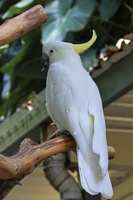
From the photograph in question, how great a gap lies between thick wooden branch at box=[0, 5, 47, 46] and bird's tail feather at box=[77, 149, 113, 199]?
0.46 m

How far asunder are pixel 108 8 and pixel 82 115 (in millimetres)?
2715

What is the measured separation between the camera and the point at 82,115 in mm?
1897

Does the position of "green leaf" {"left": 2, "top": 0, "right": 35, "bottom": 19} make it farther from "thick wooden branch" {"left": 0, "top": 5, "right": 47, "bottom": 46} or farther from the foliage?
"thick wooden branch" {"left": 0, "top": 5, "right": 47, "bottom": 46}

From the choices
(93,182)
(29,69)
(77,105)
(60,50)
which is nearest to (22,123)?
(29,69)

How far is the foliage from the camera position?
4309 millimetres

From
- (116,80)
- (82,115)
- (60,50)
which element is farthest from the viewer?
(116,80)

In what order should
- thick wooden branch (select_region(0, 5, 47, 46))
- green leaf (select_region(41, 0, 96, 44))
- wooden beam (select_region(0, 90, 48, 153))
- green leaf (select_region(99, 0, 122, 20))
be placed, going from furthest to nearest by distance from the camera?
green leaf (select_region(99, 0, 122, 20))
green leaf (select_region(41, 0, 96, 44))
wooden beam (select_region(0, 90, 48, 153))
thick wooden branch (select_region(0, 5, 47, 46))

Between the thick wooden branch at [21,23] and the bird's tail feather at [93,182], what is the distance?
460 millimetres

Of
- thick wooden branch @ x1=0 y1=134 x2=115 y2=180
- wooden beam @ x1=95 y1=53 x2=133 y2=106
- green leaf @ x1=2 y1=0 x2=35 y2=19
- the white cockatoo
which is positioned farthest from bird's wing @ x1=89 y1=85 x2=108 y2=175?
green leaf @ x1=2 y1=0 x2=35 y2=19

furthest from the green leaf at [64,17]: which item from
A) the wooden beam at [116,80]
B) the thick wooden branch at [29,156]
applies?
the thick wooden branch at [29,156]

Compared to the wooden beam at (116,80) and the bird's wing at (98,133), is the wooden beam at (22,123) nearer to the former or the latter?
the wooden beam at (116,80)

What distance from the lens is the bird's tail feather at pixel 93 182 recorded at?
5.72 ft

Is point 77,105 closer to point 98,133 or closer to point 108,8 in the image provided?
point 98,133

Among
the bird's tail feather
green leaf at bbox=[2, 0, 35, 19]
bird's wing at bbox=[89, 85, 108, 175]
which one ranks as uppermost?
bird's wing at bbox=[89, 85, 108, 175]
